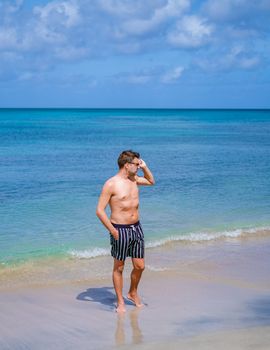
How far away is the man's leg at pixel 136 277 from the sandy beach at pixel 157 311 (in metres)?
0.14

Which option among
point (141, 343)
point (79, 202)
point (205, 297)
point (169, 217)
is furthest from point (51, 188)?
point (141, 343)

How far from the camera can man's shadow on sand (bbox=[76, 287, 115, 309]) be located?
24.1 feet

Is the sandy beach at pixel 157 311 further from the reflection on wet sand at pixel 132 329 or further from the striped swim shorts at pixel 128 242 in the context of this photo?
the striped swim shorts at pixel 128 242

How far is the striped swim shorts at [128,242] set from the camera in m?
6.65

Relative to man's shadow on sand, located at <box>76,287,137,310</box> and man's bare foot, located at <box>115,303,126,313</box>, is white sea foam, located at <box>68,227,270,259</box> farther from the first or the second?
man's bare foot, located at <box>115,303,126,313</box>

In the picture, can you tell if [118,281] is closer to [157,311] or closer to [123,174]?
[157,311]

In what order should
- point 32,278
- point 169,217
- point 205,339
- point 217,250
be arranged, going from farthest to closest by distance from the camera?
1. point 169,217
2. point 217,250
3. point 32,278
4. point 205,339

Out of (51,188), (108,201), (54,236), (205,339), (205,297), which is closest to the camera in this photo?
(205,339)

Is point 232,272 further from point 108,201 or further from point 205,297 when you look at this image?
point 108,201

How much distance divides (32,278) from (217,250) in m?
3.63

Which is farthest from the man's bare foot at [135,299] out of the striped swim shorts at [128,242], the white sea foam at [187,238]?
the white sea foam at [187,238]

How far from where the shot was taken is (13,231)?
12.0 metres

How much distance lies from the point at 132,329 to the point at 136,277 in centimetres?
90

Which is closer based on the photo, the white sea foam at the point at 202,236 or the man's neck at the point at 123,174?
the man's neck at the point at 123,174
